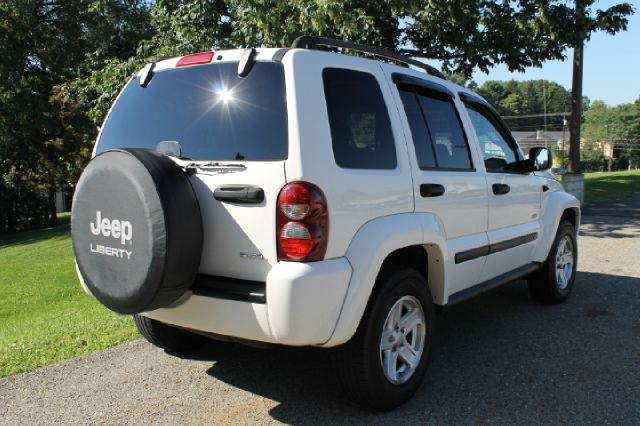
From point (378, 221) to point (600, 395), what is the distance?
1.85 meters

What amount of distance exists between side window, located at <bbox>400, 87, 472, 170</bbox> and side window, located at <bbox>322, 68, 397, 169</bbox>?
292 mm

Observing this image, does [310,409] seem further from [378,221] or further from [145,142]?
[145,142]

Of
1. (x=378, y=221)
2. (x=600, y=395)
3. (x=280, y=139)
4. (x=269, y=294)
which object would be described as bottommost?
(x=600, y=395)

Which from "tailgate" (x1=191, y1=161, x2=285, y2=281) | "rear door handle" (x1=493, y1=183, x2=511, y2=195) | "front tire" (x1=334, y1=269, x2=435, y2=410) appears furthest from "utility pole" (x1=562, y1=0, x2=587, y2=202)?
"tailgate" (x1=191, y1=161, x2=285, y2=281)

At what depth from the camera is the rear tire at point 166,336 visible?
13.3 ft

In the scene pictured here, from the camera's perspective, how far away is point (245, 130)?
2.96m

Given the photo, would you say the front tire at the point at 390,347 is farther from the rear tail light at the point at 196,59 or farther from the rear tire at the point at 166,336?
the rear tail light at the point at 196,59

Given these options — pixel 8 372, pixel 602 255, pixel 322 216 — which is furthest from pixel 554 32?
pixel 8 372

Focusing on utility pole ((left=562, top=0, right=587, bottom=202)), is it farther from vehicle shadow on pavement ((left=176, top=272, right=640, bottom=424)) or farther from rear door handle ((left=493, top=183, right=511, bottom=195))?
rear door handle ((left=493, top=183, right=511, bottom=195))

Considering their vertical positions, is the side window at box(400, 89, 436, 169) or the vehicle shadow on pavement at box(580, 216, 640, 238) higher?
the side window at box(400, 89, 436, 169)

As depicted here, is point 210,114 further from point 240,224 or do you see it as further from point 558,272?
point 558,272

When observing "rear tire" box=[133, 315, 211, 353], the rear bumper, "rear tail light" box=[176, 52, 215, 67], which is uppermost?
"rear tail light" box=[176, 52, 215, 67]

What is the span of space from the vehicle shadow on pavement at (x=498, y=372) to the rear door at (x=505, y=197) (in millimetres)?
599

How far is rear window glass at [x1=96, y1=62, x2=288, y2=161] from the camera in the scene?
2.90 m
